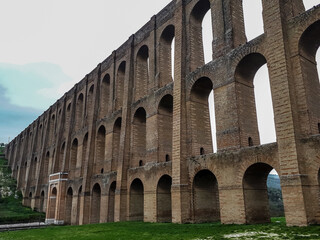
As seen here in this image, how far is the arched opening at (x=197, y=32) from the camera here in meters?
16.9

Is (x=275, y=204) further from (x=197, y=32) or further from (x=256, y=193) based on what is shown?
(x=197, y=32)

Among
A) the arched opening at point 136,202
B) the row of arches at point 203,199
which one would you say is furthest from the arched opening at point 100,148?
the arched opening at point 136,202

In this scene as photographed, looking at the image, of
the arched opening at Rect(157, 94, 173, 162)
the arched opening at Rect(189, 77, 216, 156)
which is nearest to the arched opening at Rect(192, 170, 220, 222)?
the arched opening at Rect(189, 77, 216, 156)

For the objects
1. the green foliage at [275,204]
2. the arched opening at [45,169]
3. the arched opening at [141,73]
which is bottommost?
the green foliage at [275,204]

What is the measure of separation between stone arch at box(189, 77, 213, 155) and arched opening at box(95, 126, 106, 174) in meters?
11.8

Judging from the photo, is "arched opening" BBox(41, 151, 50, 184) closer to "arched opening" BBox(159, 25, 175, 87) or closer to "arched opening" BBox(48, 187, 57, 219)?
"arched opening" BBox(48, 187, 57, 219)

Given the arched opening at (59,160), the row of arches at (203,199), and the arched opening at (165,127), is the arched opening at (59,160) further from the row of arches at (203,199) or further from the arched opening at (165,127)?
the arched opening at (165,127)

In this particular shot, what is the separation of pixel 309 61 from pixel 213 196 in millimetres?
8000

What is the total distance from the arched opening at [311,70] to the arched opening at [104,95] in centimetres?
1844

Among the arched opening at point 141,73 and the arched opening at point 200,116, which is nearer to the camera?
the arched opening at point 200,116

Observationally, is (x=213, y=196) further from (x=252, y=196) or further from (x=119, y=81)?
(x=119, y=81)

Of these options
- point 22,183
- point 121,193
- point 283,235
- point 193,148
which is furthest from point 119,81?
point 22,183

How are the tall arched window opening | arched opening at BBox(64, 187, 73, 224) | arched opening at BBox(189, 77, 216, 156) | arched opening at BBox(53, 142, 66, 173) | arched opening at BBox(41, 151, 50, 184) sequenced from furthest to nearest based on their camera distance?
arched opening at BBox(41, 151, 50, 184)
arched opening at BBox(53, 142, 66, 173)
arched opening at BBox(64, 187, 73, 224)
the tall arched window opening
arched opening at BBox(189, 77, 216, 156)

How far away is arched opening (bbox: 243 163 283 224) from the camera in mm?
11953
